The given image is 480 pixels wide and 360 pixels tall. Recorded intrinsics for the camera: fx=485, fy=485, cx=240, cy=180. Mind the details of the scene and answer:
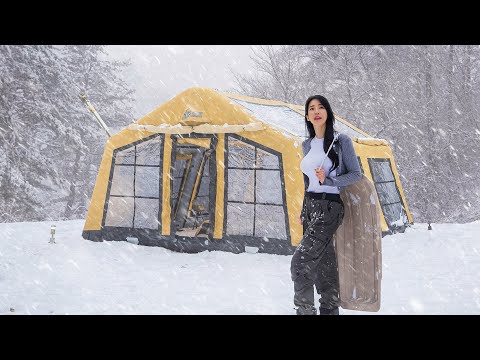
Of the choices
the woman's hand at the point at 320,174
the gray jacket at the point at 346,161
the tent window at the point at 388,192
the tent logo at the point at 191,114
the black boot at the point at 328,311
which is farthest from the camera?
the tent window at the point at 388,192

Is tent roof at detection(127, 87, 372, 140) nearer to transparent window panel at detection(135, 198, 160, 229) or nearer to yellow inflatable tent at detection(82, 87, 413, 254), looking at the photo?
yellow inflatable tent at detection(82, 87, 413, 254)

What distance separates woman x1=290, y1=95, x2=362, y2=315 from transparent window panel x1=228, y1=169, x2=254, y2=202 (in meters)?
3.90

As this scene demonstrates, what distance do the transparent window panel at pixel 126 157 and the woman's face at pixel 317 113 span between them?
5383 millimetres

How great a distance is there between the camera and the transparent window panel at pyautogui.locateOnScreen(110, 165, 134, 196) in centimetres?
831

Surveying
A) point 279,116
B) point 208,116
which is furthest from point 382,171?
point 208,116

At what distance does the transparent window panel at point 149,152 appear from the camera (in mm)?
8188

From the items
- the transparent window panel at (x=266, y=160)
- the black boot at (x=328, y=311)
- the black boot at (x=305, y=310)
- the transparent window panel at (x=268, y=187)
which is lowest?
the black boot at (x=328, y=311)

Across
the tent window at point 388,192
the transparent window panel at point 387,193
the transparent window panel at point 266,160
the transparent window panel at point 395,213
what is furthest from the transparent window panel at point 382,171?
the transparent window panel at point 266,160

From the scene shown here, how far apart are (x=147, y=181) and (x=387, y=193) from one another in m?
4.71

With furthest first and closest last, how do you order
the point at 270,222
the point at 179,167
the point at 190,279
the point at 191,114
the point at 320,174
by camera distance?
the point at 179,167 → the point at 191,114 → the point at 270,222 → the point at 190,279 → the point at 320,174

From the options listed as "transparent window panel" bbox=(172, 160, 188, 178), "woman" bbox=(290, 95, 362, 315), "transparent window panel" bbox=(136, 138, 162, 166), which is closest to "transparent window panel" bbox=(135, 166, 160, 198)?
"transparent window panel" bbox=(136, 138, 162, 166)

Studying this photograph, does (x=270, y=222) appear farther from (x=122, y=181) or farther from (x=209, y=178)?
(x=122, y=181)

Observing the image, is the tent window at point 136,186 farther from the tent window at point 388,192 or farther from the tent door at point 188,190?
the tent window at point 388,192

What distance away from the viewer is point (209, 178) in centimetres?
825
